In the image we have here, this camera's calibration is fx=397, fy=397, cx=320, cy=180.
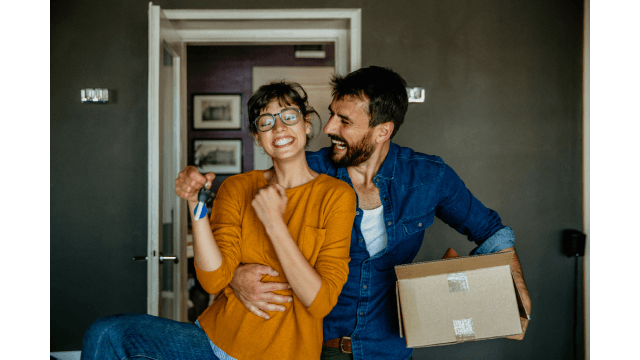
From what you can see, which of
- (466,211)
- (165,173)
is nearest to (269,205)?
(466,211)

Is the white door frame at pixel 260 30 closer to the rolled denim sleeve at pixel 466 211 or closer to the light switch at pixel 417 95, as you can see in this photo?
the light switch at pixel 417 95

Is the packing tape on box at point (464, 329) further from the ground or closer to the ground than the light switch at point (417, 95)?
closer to the ground

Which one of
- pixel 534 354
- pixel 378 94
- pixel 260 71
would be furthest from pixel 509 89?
pixel 260 71

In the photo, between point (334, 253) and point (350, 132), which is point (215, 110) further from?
point (334, 253)

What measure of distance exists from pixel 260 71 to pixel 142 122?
6.95 feet

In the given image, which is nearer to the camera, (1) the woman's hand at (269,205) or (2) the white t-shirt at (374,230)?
(1) the woman's hand at (269,205)

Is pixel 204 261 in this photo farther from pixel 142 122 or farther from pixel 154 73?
pixel 142 122

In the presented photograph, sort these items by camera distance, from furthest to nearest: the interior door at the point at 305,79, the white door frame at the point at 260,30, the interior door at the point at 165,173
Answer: the interior door at the point at 305,79, the white door frame at the point at 260,30, the interior door at the point at 165,173

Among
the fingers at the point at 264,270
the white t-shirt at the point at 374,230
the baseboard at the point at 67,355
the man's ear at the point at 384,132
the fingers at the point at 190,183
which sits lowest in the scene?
the baseboard at the point at 67,355

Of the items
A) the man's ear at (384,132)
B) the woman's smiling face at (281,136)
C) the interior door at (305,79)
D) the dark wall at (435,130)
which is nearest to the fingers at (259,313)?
the woman's smiling face at (281,136)

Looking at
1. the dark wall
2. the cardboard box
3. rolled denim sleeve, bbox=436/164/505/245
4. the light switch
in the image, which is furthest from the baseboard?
the light switch

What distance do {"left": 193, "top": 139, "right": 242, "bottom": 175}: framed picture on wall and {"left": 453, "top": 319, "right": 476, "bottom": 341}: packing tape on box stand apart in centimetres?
367

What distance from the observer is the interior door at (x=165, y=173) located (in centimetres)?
200

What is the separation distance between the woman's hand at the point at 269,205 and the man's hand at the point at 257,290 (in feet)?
0.53
